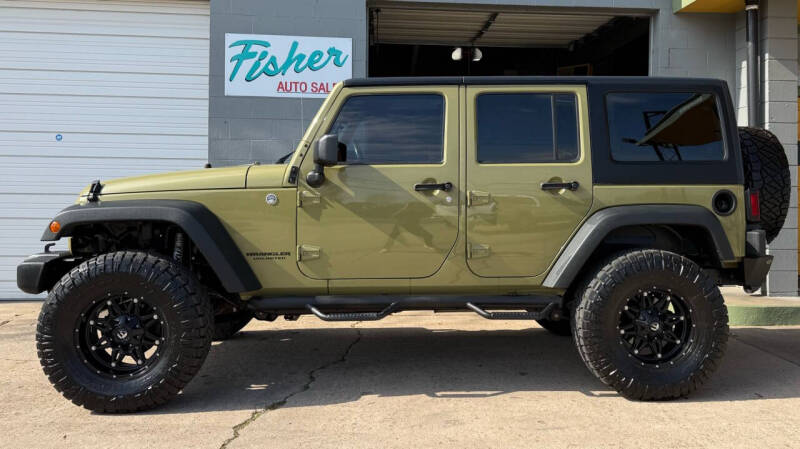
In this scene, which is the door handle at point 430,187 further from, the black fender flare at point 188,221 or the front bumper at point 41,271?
the front bumper at point 41,271

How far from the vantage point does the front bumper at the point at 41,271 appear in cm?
349

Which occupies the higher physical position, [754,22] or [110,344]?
[754,22]

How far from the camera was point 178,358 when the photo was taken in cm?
336

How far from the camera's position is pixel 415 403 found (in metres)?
3.52

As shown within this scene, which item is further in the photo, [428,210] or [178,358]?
[428,210]

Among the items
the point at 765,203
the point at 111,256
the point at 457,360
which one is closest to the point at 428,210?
the point at 457,360

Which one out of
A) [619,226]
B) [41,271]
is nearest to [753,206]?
[619,226]

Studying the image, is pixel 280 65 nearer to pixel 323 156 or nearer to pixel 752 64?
pixel 323 156

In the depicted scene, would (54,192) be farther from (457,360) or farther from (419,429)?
(419,429)

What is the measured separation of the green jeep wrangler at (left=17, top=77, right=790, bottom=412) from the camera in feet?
11.2

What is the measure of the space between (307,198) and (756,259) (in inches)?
108

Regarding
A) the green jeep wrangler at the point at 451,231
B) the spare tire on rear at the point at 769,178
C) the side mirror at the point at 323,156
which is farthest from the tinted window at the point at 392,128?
the spare tire on rear at the point at 769,178

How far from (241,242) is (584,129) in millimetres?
2206

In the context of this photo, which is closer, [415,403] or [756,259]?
[415,403]
